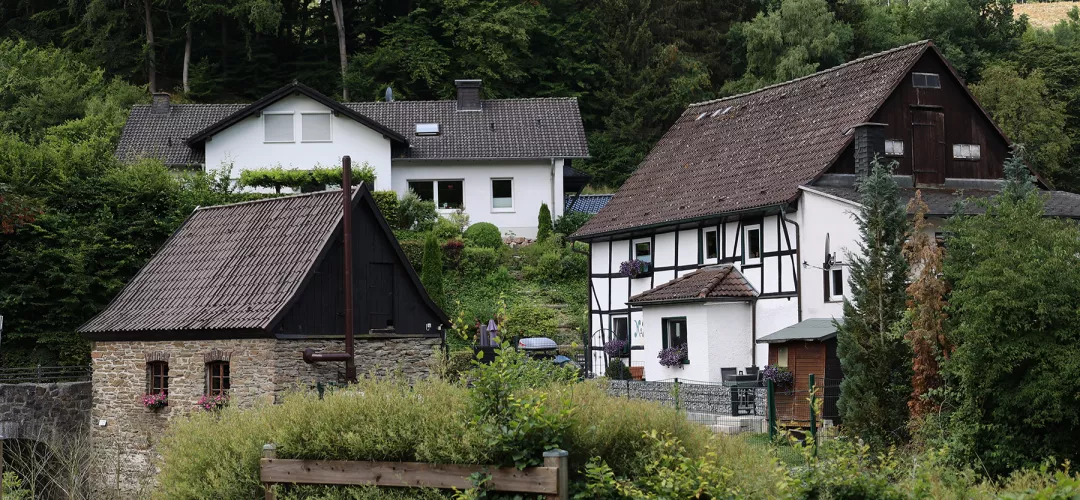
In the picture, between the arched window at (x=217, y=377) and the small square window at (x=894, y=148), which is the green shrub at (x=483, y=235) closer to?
the small square window at (x=894, y=148)

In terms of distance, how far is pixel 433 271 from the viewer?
33.7 meters

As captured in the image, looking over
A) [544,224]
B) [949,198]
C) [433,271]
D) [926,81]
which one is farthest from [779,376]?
[544,224]

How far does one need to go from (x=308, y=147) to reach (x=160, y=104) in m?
7.18

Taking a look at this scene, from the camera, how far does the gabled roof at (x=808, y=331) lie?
2223cm

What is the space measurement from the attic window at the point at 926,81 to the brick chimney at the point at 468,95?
19936mm

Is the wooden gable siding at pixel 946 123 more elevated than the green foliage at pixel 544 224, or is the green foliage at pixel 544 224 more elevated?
the wooden gable siding at pixel 946 123

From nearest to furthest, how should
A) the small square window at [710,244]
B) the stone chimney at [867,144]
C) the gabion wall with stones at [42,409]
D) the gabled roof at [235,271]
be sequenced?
1. the gabled roof at [235,271]
2. the gabion wall with stones at [42,409]
3. the stone chimney at [867,144]
4. the small square window at [710,244]

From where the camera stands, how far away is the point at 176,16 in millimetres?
52875

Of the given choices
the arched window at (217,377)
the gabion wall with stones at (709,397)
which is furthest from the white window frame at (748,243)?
the arched window at (217,377)

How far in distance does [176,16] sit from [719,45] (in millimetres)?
23618

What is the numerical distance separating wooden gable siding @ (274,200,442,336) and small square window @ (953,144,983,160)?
12.0m

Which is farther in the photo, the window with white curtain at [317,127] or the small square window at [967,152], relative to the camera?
the window with white curtain at [317,127]

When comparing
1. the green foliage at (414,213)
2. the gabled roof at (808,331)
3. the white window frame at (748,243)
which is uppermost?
the green foliage at (414,213)

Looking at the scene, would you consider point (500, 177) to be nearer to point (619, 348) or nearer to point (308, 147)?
point (308, 147)
